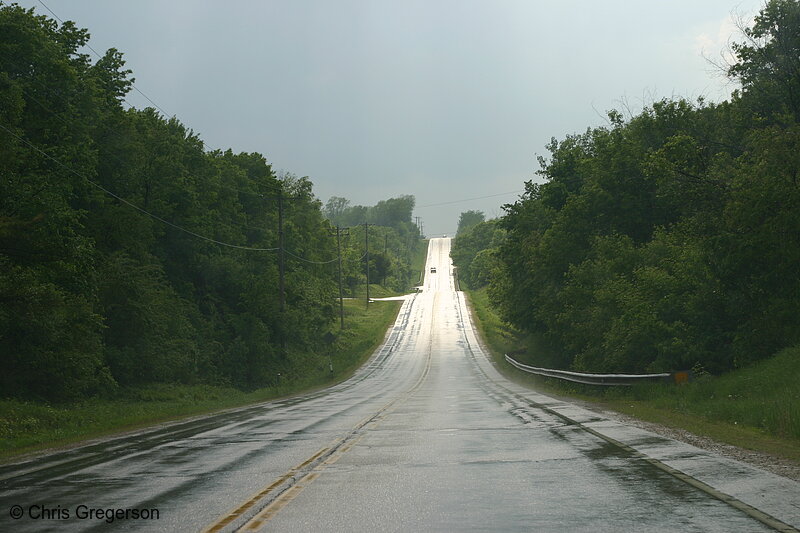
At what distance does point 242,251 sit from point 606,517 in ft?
186

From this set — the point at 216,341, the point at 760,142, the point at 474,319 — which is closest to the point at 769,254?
the point at 760,142

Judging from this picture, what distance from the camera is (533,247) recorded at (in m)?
54.6

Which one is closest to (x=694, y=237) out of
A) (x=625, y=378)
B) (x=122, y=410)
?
(x=625, y=378)

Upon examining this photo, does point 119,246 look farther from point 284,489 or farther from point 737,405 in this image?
point 284,489

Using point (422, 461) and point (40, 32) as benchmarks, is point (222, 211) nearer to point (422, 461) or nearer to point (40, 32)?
point (40, 32)

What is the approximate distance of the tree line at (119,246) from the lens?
87.0 feet

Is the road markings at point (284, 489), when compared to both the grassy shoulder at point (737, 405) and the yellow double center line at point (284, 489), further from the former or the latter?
the grassy shoulder at point (737, 405)

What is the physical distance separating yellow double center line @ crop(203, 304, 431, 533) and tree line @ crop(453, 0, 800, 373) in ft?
48.1

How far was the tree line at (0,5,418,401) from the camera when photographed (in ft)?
87.0

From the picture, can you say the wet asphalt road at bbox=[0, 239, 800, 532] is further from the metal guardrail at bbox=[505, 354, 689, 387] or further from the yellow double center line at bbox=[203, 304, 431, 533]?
the metal guardrail at bbox=[505, 354, 689, 387]
